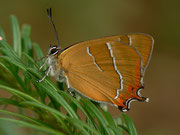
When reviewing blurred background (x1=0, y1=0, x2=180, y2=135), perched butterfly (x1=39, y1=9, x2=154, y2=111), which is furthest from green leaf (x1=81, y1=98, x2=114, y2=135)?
Result: blurred background (x1=0, y1=0, x2=180, y2=135)

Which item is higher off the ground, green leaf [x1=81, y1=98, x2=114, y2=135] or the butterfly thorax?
the butterfly thorax

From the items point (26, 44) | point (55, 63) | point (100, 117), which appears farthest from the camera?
point (55, 63)

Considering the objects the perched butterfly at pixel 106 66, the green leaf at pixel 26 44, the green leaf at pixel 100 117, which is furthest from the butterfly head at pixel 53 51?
the green leaf at pixel 100 117

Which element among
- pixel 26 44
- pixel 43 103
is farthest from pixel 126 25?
pixel 43 103

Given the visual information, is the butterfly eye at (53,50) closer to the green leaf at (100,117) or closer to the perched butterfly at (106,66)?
the perched butterfly at (106,66)

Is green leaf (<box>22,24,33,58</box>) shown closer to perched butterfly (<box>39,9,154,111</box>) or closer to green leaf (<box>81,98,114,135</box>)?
perched butterfly (<box>39,9,154,111</box>)

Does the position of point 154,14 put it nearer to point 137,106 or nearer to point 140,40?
point 137,106

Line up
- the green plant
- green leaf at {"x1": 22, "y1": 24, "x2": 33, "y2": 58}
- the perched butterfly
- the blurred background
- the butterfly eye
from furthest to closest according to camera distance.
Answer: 1. the blurred background
2. the butterfly eye
3. the perched butterfly
4. green leaf at {"x1": 22, "y1": 24, "x2": 33, "y2": 58}
5. the green plant

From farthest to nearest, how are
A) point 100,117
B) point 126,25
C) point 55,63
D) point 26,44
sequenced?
point 126,25 → point 55,63 → point 26,44 → point 100,117

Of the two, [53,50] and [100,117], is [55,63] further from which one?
[100,117]
